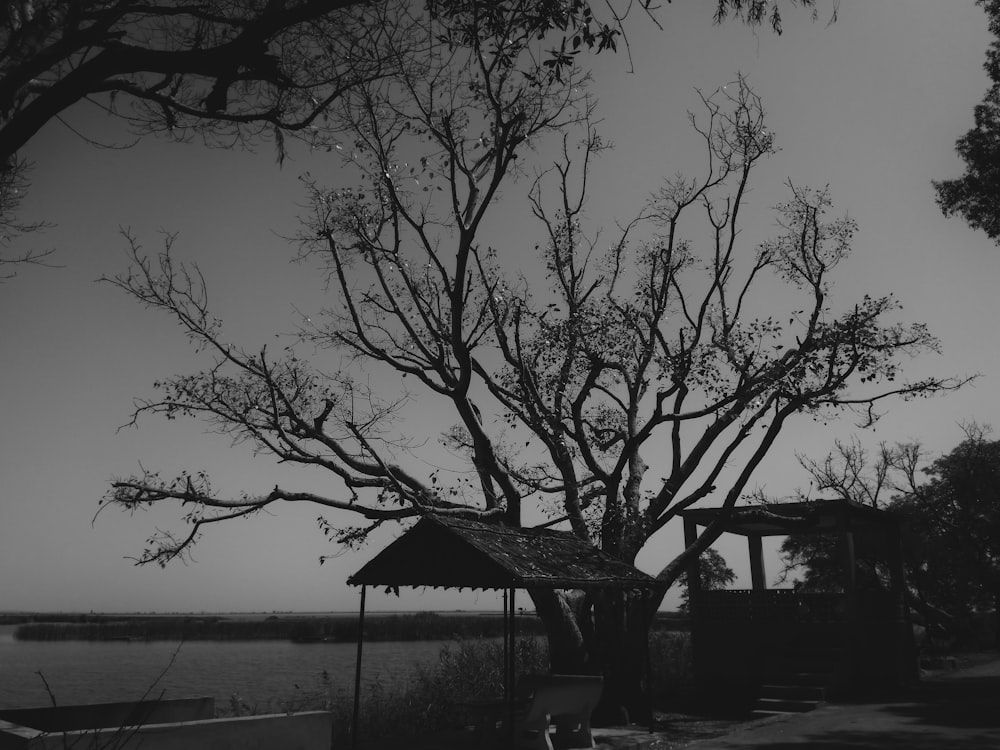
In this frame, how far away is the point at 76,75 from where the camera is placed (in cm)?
571

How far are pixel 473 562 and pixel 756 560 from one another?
16163mm

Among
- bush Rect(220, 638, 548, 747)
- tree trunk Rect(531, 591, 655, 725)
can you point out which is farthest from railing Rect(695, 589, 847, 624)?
bush Rect(220, 638, 548, 747)

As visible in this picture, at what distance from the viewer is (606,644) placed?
15383 mm

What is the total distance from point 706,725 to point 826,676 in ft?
15.0

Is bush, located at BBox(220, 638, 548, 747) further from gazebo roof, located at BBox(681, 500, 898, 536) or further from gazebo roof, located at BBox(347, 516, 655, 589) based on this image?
gazebo roof, located at BBox(681, 500, 898, 536)

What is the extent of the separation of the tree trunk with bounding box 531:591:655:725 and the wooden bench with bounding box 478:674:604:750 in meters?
2.90

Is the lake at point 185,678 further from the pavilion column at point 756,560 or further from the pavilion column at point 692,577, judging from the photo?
the pavilion column at point 756,560

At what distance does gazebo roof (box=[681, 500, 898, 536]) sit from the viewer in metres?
17.6

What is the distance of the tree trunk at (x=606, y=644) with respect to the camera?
1412cm

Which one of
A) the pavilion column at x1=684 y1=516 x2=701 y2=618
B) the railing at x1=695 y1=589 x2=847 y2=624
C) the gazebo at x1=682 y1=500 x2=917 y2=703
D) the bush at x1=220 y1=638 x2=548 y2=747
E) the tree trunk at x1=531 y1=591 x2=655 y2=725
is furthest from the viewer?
the pavilion column at x1=684 y1=516 x2=701 y2=618

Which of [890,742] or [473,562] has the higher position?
[473,562]

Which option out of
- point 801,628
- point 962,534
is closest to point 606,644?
point 801,628

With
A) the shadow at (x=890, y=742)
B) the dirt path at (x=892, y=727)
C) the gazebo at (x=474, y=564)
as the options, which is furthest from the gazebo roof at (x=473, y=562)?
the shadow at (x=890, y=742)

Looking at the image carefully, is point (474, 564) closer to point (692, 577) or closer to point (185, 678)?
point (692, 577)
